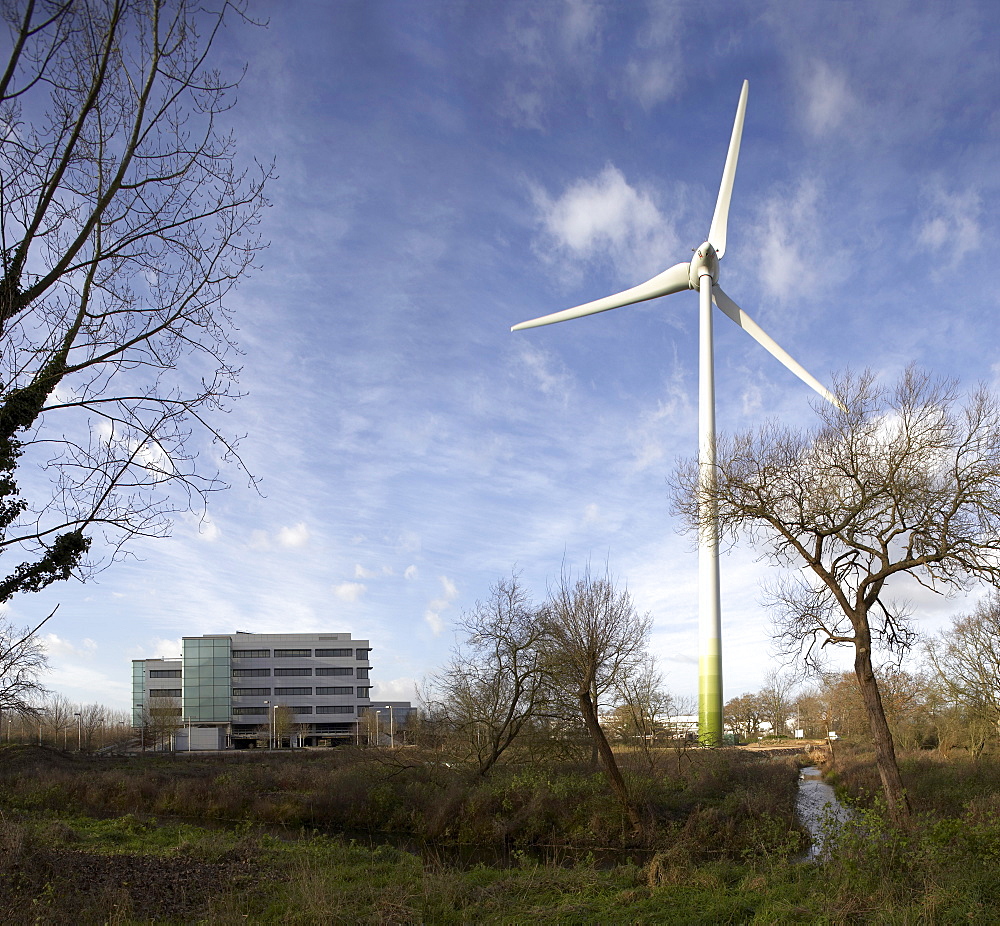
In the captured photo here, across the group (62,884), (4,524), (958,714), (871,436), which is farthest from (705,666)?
(4,524)

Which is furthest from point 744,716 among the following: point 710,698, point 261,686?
point 261,686

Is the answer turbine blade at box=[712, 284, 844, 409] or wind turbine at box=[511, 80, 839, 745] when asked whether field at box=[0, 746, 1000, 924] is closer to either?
wind turbine at box=[511, 80, 839, 745]

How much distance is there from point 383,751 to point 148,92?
29.6m

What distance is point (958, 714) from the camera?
33.9 meters

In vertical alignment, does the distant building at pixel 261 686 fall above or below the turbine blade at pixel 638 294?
below

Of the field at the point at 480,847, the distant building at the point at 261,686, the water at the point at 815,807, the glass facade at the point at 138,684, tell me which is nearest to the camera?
the field at the point at 480,847

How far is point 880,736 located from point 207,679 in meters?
80.5

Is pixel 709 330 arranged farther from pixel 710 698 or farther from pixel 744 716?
pixel 744 716

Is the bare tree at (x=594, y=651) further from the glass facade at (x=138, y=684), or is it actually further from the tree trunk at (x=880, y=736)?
the glass facade at (x=138, y=684)

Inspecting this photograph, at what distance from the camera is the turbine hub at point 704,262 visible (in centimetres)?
3934

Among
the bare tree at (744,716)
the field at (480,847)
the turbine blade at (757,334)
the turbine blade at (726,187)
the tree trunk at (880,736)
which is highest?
the turbine blade at (726,187)

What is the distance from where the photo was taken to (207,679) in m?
84.5

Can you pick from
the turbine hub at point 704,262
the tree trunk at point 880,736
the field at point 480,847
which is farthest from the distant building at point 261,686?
the tree trunk at point 880,736

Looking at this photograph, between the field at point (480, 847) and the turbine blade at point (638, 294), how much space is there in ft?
72.9
